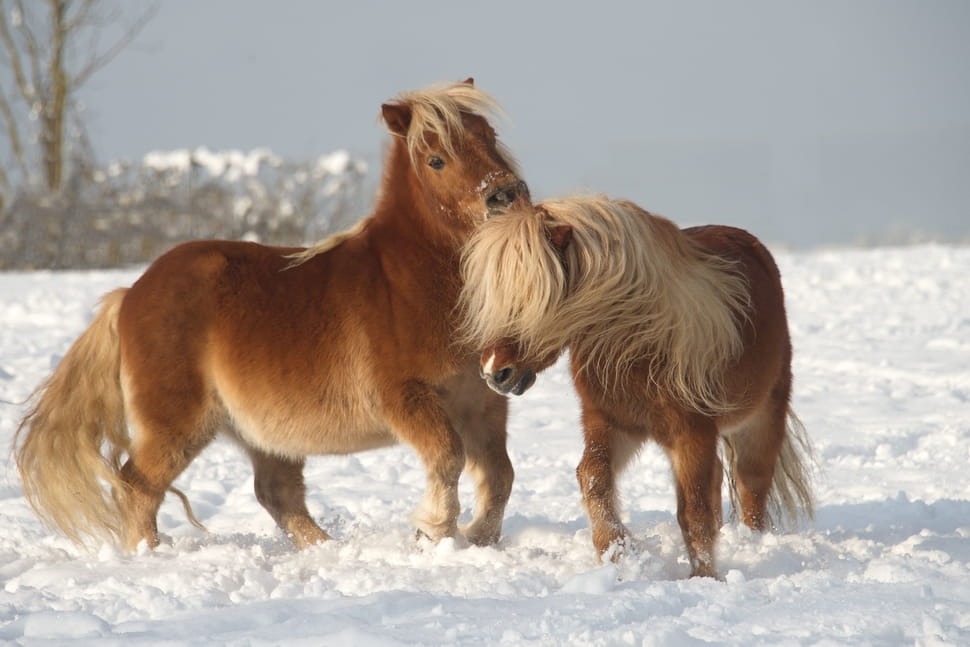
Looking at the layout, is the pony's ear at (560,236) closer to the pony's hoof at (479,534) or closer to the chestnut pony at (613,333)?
the chestnut pony at (613,333)

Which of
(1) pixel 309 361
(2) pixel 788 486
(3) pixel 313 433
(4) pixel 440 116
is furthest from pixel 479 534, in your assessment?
(4) pixel 440 116

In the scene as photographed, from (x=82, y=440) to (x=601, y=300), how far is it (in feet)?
8.16

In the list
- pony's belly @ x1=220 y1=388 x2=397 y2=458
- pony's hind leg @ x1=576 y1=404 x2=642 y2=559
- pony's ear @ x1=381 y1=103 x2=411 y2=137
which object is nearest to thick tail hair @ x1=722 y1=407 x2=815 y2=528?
pony's hind leg @ x1=576 y1=404 x2=642 y2=559

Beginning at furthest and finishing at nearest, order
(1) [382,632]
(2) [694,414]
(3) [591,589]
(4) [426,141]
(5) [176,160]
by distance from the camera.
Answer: (5) [176,160] → (4) [426,141] → (2) [694,414] → (3) [591,589] → (1) [382,632]

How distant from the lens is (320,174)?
17922 millimetres

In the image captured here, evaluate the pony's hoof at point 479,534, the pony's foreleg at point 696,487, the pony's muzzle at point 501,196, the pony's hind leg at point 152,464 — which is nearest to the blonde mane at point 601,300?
the pony's foreleg at point 696,487

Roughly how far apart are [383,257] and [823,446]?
3.36 meters

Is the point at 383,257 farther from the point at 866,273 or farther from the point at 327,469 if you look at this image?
the point at 866,273

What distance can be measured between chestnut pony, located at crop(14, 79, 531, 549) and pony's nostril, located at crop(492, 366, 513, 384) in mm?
528

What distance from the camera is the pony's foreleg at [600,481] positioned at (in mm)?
3678

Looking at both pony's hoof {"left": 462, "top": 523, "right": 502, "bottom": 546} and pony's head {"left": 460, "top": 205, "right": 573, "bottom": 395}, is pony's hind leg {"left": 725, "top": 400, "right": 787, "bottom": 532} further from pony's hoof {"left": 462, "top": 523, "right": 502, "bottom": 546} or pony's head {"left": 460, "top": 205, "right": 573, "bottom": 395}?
pony's head {"left": 460, "top": 205, "right": 573, "bottom": 395}

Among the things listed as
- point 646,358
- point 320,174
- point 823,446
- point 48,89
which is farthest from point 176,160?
point 646,358

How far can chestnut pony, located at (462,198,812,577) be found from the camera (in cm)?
358

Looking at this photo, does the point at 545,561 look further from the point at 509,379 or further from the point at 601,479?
the point at 509,379
